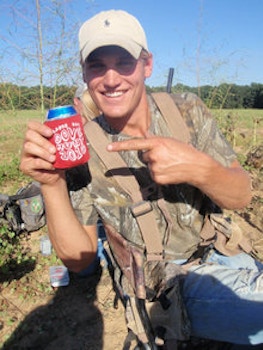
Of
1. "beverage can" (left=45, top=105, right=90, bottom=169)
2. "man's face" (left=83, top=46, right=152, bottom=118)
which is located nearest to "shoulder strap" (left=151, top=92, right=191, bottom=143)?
"man's face" (left=83, top=46, right=152, bottom=118)

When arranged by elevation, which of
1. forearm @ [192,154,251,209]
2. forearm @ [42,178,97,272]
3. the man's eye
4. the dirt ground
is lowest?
the dirt ground

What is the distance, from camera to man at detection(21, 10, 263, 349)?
1493 mm

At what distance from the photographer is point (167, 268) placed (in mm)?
1742

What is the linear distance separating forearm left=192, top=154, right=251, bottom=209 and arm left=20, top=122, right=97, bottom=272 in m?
0.66

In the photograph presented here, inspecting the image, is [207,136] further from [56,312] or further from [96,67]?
[56,312]

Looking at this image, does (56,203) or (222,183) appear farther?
(56,203)

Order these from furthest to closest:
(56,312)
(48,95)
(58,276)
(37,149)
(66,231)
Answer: (48,95), (58,276), (56,312), (66,231), (37,149)

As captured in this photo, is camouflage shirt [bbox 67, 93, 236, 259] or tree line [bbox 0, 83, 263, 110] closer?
camouflage shirt [bbox 67, 93, 236, 259]

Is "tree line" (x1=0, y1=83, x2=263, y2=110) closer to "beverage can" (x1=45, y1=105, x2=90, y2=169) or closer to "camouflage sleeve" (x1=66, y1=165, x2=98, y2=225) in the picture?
"camouflage sleeve" (x1=66, y1=165, x2=98, y2=225)

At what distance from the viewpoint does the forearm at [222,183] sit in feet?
4.95

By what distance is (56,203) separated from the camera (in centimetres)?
173

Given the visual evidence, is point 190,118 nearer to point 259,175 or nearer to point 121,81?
point 121,81

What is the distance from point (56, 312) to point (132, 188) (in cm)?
205

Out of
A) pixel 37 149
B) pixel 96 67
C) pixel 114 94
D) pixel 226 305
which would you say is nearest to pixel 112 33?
pixel 96 67
